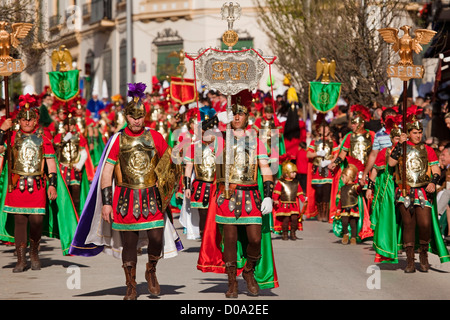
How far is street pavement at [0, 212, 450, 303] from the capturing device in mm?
9578

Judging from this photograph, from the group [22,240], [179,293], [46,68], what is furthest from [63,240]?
[46,68]

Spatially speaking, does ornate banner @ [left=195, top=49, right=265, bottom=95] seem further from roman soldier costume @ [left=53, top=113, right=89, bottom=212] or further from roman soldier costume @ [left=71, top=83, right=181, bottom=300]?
roman soldier costume @ [left=53, top=113, right=89, bottom=212]

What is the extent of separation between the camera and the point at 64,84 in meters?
16.9

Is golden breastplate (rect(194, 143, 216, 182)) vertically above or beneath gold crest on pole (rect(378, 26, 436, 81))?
beneath

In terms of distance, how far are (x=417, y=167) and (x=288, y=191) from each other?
3.93 meters

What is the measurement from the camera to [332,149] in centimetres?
1845

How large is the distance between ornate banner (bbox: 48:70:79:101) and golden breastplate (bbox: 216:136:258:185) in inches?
302

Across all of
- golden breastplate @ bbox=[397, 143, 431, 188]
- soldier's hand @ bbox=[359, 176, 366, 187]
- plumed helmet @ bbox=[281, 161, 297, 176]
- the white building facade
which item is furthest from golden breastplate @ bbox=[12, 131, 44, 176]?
the white building facade

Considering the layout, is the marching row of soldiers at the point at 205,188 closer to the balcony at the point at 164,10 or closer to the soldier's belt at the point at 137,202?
the soldier's belt at the point at 137,202

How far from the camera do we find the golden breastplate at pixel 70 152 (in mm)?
16891

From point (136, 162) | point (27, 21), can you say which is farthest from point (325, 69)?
point (136, 162)

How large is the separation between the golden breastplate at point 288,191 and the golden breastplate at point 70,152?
379cm

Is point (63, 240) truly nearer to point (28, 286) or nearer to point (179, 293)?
point (28, 286)

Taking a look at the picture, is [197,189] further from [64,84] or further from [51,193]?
[64,84]
